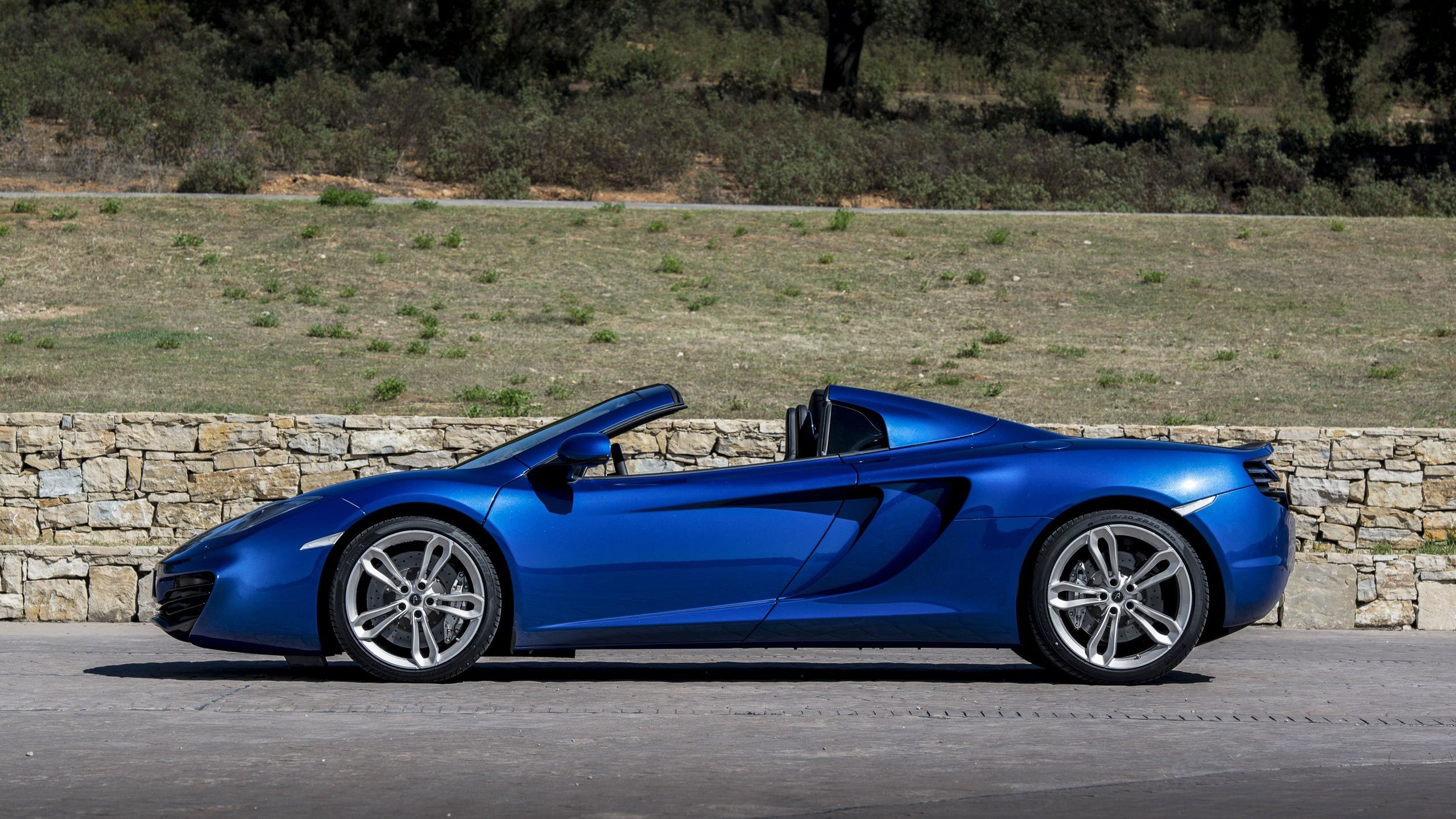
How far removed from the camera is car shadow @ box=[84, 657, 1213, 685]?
7230 mm

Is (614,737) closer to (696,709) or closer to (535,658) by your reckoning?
(696,709)

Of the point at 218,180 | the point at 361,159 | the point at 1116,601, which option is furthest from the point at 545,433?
the point at 361,159

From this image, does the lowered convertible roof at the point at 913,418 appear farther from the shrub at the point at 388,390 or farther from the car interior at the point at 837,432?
the shrub at the point at 388,390

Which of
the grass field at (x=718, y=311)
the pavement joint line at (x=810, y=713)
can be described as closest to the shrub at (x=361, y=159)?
the grass field at (x=718, y=311)

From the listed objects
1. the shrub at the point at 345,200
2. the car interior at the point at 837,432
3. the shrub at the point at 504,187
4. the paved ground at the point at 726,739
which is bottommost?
the paved ground at the point at 726,739

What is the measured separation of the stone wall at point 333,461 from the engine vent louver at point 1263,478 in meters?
6.27

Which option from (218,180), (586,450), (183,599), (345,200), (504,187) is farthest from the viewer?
(504,187)

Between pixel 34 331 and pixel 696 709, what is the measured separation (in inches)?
676

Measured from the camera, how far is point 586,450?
6.48m

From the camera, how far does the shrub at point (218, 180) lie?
31.3 m

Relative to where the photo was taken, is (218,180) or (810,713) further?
(218,180)

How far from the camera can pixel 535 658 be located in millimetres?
8148

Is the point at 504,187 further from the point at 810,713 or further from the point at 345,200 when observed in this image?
the point at 810,713

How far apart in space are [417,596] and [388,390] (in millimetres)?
11098
